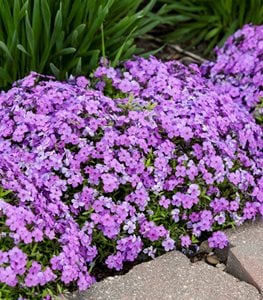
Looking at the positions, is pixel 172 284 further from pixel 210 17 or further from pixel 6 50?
pixel 210 17

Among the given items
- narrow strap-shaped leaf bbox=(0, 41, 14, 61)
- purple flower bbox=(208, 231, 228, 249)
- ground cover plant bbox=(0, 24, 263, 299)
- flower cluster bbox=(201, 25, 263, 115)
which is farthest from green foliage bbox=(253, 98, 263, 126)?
narrow strap-shaped leaf bbox=(0, 41, 14, 61)

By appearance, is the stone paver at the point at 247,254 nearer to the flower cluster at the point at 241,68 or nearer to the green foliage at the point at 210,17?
the flower cluster at the point at 241,68

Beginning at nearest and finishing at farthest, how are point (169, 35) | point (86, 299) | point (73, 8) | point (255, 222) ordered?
point (86, 299) → point (255, 222) → point (73, 8) → point (169, 35)

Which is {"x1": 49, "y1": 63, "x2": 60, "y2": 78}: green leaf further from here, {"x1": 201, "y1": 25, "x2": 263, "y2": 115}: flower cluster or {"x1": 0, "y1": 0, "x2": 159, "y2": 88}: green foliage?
{"x1": 201, "y1": 25, "x2": 263, "y2": 115}: flower cluster

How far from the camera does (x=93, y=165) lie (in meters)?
2.92

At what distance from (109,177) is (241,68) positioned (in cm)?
125

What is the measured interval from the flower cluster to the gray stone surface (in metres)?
1.02

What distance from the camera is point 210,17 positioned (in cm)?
434

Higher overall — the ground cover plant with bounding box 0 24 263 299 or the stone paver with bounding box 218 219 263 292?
the ground cover plant with bounding box 0 24 263 299

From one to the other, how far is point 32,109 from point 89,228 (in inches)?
23.3

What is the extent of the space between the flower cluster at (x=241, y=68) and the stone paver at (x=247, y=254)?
2.35 ft

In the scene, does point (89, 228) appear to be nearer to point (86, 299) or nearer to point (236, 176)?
point (86, 299)

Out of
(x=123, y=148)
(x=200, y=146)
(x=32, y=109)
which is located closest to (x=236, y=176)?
(x=200, y=146)

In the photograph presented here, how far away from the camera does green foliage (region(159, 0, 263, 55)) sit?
Answer: 169 inches
